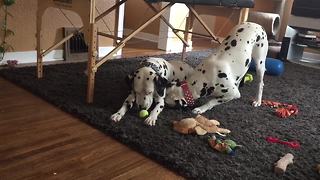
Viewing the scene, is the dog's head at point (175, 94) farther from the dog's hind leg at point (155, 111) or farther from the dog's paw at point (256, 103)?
the dog's paw at point (256, 103)

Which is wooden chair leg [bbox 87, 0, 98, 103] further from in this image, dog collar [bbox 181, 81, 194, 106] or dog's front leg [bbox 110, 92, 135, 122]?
dog collar [bbox 181, 81, 194, 106]

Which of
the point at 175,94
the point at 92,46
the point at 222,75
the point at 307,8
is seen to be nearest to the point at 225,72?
the point at 222,75

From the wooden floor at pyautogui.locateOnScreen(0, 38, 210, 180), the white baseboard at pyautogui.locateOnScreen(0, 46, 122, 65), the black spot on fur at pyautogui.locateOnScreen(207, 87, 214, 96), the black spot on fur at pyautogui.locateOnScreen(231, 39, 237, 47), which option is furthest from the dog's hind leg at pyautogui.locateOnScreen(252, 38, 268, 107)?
the white baseboard at pyautogui.locateOnScreen(0, 46, 122, 65)

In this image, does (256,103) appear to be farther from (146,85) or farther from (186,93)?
(146,85)

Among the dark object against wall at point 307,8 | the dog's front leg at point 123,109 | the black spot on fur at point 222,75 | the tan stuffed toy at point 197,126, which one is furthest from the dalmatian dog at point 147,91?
the dark object against wall at point 307,8

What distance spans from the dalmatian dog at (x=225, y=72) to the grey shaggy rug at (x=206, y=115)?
0.28ft

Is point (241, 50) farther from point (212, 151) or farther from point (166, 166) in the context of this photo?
point (166, 166)

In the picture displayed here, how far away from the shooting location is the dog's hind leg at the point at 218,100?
167 centimetres

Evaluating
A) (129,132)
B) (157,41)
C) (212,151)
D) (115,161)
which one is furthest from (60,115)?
(157,41)

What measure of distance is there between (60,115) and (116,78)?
69 cm

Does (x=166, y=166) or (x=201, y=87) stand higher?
(x=201, y=87)

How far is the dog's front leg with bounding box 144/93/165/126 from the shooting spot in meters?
1.47

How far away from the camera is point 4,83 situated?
1.87m

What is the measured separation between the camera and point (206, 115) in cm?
167
